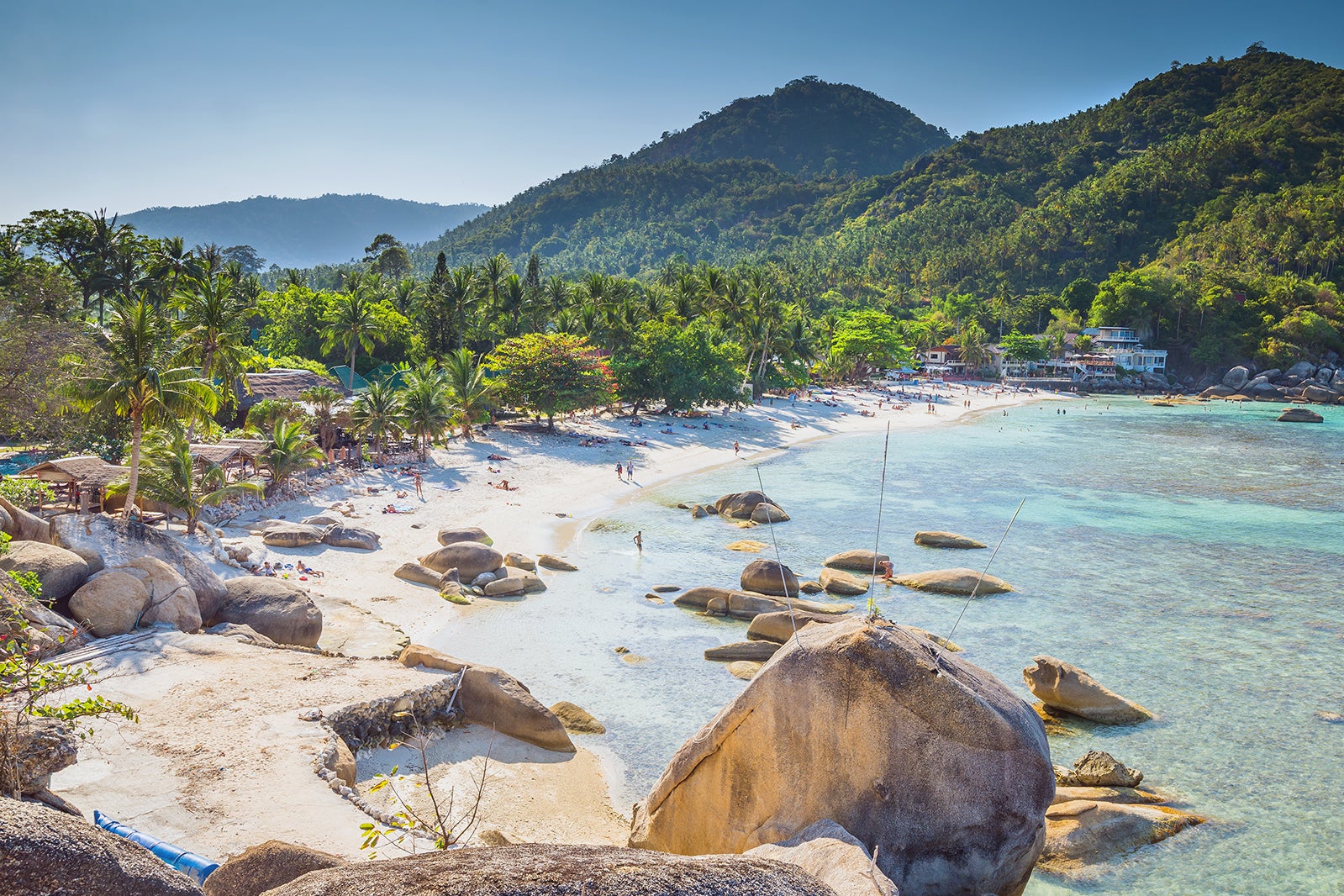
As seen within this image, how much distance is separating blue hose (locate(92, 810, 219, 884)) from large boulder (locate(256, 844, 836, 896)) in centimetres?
551

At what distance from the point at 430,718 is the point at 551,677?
164 inches

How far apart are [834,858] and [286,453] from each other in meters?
25.7

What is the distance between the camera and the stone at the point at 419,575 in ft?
75.0

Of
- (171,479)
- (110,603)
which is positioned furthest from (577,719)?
(171,479)

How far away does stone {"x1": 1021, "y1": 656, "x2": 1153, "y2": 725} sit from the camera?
16.8 m

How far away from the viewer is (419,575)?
75.3ft

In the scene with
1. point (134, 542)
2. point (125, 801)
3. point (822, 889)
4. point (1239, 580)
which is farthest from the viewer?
point (1239, 580)

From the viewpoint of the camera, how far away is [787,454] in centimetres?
5081

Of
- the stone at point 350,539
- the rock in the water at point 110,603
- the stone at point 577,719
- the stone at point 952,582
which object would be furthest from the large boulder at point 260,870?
the stone at point 952,582

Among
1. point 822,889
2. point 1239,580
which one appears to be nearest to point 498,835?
point 822,889

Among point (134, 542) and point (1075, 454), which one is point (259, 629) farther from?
point (1075, 454)

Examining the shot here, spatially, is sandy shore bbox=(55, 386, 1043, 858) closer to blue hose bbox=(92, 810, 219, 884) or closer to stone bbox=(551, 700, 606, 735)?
blue hose bbox=(92, 810, 219, 884)

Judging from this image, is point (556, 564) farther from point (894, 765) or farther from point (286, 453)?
point (894, 765)

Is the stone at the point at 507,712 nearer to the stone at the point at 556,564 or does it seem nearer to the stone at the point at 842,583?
the stone at the point at 556,564
